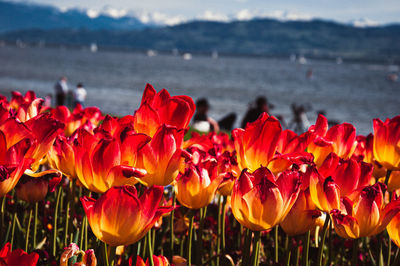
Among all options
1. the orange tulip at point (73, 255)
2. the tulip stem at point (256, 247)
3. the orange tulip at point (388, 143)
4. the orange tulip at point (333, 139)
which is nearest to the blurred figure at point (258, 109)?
the orange tulip at point (333, 139)

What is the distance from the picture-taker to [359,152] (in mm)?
2453

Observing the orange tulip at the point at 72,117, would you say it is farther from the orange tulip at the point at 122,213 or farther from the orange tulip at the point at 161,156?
the orange tulip at the point at 122,213

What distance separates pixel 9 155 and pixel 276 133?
0.79m

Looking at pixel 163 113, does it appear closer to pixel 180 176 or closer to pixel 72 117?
pixel 180 176

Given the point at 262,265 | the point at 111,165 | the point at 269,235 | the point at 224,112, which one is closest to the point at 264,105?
the point at 269,235

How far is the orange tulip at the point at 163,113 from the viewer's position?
59.9 inches

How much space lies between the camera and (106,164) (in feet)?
4.47

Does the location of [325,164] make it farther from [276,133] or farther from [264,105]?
[264,105]

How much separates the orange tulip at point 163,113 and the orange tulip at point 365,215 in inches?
19.9

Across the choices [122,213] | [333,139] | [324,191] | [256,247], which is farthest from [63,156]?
[333,139]

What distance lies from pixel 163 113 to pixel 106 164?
0.27 m

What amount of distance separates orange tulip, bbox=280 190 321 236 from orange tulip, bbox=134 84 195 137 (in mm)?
414

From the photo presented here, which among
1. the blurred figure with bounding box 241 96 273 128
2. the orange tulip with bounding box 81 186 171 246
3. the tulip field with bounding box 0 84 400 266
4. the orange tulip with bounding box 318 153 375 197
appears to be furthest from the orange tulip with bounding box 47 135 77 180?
the blurred figure with bounding box 241 96 273 128

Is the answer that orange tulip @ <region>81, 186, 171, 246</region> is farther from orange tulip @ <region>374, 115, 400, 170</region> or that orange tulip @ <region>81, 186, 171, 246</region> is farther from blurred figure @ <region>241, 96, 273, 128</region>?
blurred figure @ <region>241, 96, 273, 128</region>
